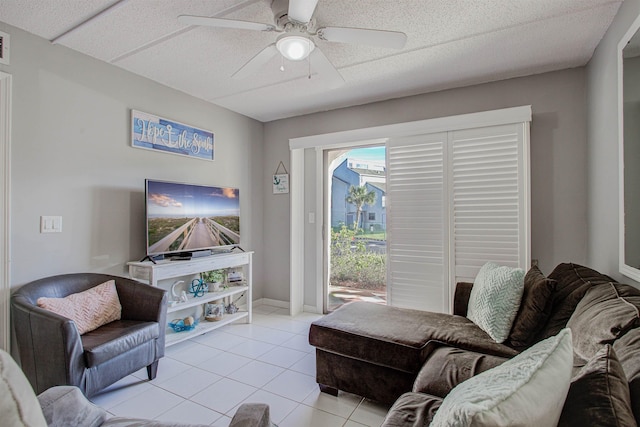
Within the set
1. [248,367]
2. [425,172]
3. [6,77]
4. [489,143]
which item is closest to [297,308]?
[248,367]

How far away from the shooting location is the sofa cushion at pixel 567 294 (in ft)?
5.55

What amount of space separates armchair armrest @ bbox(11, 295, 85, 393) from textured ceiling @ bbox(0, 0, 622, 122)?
1881 mm

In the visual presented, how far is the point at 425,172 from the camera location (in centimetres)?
Answer: 327

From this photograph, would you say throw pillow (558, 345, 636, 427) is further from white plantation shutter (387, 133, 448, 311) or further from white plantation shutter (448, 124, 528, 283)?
white plantation shutter (387, 133, 448, 311)

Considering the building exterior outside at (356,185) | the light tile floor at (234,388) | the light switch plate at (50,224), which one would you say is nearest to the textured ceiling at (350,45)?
the building exterior outside at (356,185)

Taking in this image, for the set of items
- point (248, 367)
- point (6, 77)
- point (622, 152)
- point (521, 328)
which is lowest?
point (248, 367)

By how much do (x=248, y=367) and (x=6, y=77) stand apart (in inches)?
106

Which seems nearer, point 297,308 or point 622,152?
point 622,152

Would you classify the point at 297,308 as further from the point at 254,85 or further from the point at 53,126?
the point at 53,126

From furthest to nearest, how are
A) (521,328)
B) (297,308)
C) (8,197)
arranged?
(297,308), (8,197), (521,328)

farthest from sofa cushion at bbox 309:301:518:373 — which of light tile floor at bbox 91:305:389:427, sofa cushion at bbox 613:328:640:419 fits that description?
sofa cushion at bbox 613:328:640:419

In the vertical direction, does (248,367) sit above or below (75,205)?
below

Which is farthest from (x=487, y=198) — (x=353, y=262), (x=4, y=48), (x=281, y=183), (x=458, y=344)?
(x=4, y=48)

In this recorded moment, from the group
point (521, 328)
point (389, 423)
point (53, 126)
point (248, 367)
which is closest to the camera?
point (389, 423)
